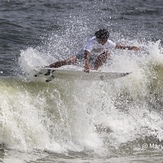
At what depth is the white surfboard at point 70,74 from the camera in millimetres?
12359

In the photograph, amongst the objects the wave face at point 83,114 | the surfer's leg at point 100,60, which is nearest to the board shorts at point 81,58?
the surfer's leg at point 100,60

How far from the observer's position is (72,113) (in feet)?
40.2

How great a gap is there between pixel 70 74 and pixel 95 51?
38.6 inches

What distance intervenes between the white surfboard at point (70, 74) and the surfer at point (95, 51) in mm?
211

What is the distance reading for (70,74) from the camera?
12680 millimetres

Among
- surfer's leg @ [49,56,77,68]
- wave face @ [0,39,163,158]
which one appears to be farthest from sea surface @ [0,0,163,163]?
surfer's leg @ [49,56,77,68]

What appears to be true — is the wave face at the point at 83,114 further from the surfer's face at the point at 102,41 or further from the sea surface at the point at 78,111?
the surfer's face at the point at 102,41

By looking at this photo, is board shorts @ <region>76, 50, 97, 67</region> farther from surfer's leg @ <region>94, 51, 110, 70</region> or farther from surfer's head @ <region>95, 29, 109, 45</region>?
surfer's head @ <region>95, 29, 109, 45</region>

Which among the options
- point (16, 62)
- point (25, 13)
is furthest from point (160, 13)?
point (16, 62)

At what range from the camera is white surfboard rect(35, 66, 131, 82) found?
1236 centimetres

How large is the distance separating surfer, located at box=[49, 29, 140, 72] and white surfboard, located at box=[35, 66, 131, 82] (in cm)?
21

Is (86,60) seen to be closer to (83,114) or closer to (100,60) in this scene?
(100,60)

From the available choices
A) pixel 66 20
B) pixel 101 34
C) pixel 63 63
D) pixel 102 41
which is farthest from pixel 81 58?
pixel 66 20

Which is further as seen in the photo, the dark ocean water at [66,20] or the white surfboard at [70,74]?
the dark ocean water at [66,20]
